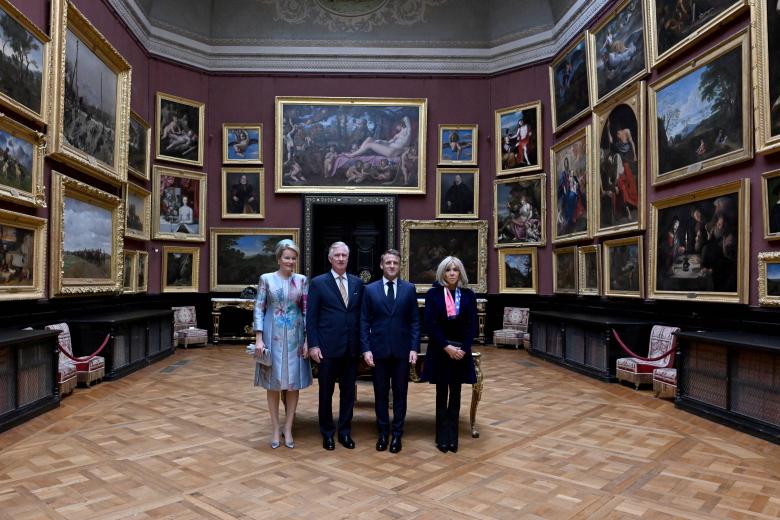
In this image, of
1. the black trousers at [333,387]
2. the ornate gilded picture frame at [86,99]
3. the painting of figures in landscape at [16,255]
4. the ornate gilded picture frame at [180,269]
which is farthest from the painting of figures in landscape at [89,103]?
the black trousers at [333,387]

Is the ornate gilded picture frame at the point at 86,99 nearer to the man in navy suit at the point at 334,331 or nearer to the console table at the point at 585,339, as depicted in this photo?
the man in navy suit at the point at 334,331

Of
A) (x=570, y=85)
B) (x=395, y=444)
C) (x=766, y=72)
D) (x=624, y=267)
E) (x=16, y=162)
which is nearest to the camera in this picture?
(x=395, y=444)

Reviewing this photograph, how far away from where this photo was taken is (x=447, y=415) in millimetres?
5320

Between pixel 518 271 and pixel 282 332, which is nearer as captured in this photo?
pixel 282 332

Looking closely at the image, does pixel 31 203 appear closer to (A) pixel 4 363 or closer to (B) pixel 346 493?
(A) pixel 4 363

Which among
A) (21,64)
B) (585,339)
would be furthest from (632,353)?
(21,64)

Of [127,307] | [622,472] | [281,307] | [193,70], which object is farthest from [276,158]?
[622,472]

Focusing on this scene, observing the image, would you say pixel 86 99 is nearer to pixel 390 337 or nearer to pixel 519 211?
pixel 390 337

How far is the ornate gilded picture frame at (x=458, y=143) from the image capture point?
15414mm

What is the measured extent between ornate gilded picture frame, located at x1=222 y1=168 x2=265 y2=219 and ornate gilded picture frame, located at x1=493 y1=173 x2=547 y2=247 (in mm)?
6558

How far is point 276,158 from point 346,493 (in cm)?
1233

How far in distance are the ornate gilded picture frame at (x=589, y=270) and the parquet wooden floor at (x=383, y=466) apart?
413cm

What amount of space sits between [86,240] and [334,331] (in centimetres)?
689

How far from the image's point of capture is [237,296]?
15086 mm
